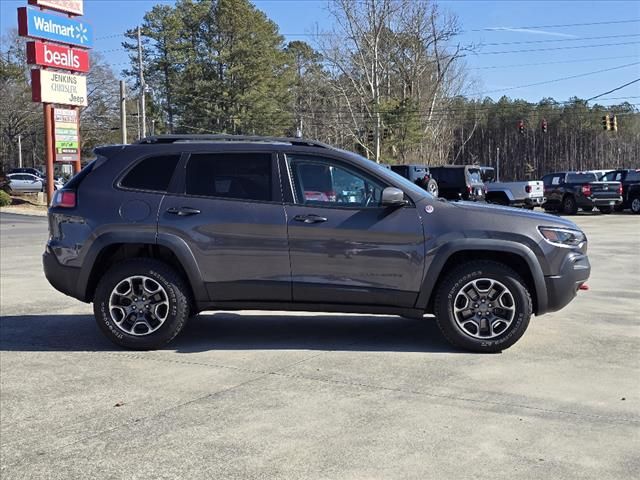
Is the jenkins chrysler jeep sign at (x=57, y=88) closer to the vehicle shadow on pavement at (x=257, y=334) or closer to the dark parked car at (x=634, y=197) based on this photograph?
the vehicle shadow on pavement at (x=257, y=334)

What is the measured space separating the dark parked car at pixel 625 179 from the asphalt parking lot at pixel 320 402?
2395 cm

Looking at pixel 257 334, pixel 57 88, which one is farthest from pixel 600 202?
pixel 257 334

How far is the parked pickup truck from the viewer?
28.0 metres

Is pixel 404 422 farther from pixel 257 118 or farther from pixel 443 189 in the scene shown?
pixel 257 118

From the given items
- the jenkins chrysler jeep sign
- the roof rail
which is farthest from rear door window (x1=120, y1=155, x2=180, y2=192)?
the jenkins chrysler jeep sign

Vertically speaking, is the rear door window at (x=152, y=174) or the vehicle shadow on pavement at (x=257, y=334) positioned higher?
the rear door window at (x=152, y=174)

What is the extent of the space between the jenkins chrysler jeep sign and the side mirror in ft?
90.8

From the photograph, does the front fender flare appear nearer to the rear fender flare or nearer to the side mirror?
the side mirror

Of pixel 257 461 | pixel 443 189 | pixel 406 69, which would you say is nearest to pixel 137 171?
pixel 257 461

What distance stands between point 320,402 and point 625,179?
28.1m

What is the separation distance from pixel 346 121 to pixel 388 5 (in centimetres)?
995

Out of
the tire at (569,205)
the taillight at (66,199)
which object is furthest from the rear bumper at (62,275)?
the tire at (569,205)

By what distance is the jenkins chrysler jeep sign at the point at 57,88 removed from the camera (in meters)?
29.6

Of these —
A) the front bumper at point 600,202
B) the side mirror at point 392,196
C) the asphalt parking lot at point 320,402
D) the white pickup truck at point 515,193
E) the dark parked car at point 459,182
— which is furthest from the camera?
the white pickup truck at point 515,193
